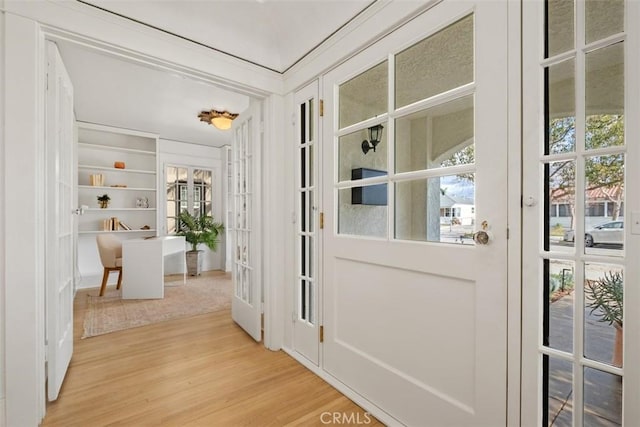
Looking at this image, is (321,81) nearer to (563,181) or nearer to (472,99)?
(472,99)

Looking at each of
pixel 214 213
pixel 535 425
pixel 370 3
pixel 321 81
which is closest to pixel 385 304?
pixel 535 425

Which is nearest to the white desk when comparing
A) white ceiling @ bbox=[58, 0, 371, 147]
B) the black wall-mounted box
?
white ceiling @ bbox=[58, 0, 371, 147]

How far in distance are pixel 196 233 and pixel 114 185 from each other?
153 centimetres

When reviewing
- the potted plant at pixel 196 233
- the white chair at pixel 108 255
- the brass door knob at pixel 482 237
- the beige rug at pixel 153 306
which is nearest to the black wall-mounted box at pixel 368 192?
the brass door knob at pixel 482 237

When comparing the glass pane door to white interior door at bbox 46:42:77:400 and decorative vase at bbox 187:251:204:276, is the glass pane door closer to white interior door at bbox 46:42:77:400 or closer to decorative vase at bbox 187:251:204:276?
white interior door at bbox 46:42:77:400

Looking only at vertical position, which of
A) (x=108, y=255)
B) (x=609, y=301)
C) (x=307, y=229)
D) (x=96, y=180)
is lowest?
A: (x=108, y=255)

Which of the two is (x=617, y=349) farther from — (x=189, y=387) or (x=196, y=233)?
(x=196, y=233)

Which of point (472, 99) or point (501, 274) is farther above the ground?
point (472, 99)

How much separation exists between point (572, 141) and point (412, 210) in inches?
27.6

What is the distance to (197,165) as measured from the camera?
603 centimetres

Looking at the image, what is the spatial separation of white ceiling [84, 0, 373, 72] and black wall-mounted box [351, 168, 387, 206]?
3.11ft

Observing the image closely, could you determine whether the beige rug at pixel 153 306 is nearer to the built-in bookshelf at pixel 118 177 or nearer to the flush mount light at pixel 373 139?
the built-in bookshelf at pixel 118 177

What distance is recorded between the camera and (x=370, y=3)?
5.62 ft

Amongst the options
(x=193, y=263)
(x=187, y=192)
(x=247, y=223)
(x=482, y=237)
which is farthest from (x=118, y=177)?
(x=482, y=237)
